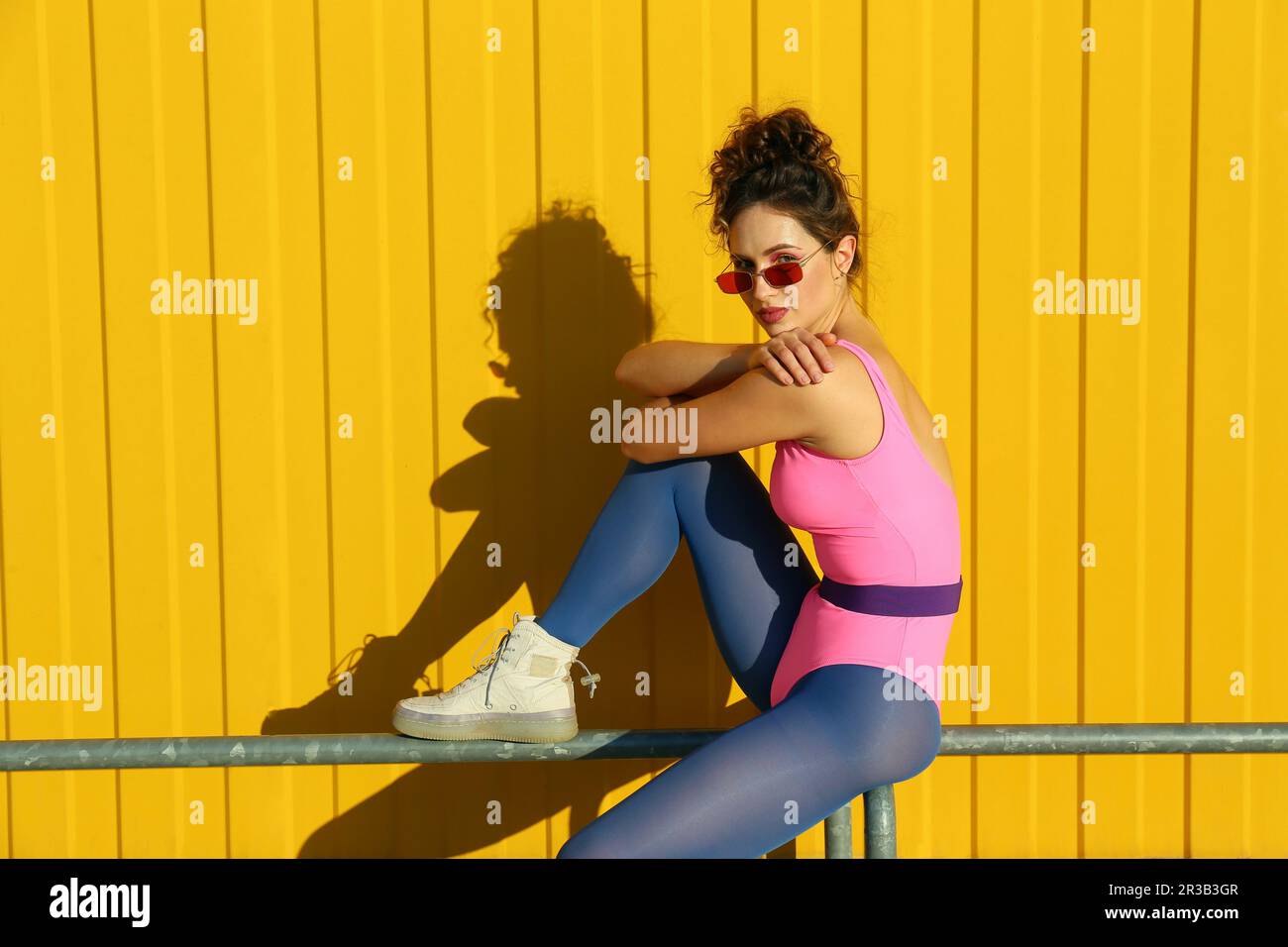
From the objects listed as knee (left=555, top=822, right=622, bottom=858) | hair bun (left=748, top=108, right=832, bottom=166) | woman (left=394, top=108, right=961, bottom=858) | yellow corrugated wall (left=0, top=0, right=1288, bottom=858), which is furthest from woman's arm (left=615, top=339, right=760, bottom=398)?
knee (left=555, top=822, right=622, bottom=858)

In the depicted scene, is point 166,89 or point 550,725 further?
point 166,89

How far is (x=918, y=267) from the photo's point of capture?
7.31ft

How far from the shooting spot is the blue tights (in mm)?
1526

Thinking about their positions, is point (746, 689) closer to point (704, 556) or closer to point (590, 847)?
point (704, 556)

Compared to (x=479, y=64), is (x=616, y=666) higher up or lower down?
lower down

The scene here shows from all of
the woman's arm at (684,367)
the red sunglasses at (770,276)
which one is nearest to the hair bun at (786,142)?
the red sunglasses at (770,276)

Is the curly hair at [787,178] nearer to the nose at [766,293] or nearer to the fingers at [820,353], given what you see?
the nose at [766,293]

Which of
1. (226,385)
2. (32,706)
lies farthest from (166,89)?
(32,706)

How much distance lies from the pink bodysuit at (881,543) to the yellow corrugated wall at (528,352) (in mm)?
650

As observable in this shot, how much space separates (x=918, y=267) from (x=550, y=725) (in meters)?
1.23

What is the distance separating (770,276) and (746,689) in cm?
71

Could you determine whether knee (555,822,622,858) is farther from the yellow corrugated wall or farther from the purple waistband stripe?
the yellow corrugated wall

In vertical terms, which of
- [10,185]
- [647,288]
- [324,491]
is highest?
[10,185]

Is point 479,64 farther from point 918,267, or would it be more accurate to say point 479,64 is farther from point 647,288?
→ point 918,267
